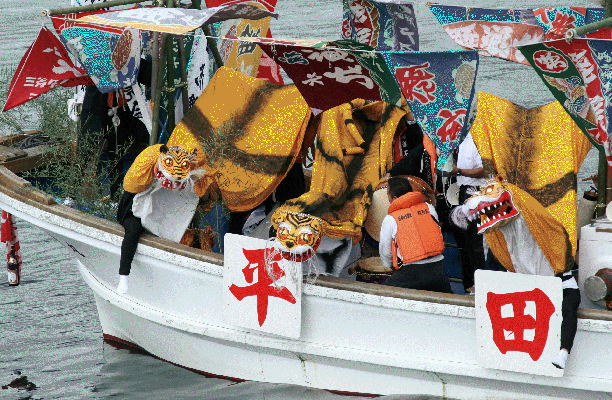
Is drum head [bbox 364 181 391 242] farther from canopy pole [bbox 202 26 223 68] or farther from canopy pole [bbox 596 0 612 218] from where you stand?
canopy pole [bbox 202 26 223 68]

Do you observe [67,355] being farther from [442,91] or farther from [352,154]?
[442,91]

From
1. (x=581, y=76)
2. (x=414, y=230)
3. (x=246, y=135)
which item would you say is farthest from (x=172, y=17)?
(x=581, y=76)

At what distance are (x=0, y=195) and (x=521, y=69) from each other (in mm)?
12890

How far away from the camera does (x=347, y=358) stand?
534 centimetres

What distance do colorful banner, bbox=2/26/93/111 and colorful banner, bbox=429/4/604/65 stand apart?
2716 mm

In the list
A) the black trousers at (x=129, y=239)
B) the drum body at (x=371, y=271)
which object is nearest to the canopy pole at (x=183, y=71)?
the black trousers at (x=129, y=239)

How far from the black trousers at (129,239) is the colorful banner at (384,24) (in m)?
2.57

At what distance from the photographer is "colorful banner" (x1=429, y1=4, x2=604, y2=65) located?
439 cm

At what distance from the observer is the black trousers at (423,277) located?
507 centimetres

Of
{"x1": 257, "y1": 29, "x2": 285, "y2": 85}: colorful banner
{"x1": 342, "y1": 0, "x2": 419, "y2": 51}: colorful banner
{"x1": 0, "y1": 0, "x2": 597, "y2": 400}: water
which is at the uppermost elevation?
{"x1": 342, "y1": 0, "x2": 419, "y2": 51}: colorful banner

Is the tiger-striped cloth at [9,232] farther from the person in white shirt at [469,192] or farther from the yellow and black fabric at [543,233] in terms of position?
the yellow and black fabric at [543,233]

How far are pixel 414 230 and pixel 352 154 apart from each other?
1171 millimetres

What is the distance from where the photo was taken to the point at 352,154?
19.5 ft

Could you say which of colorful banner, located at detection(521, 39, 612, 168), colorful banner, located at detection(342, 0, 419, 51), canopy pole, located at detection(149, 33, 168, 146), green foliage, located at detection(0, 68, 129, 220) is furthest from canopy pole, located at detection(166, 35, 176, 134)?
colorful banner, located at detection(521, 39, 612, 168)
